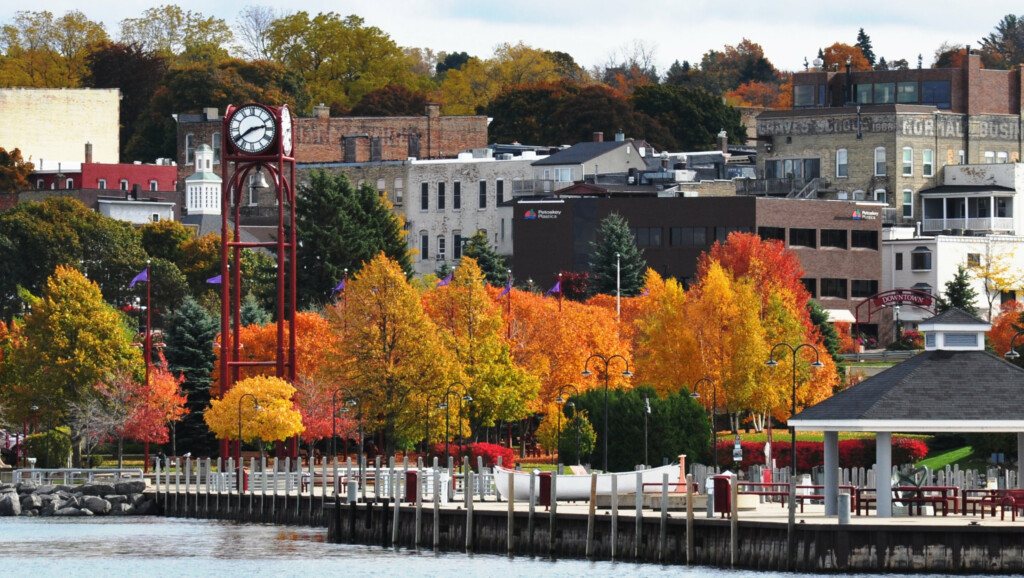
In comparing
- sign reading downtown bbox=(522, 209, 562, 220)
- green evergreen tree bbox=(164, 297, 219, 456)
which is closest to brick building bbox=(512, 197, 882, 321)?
sign reading downtown bbox=(522, 209, 562, 220)

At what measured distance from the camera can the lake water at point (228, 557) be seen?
213 ft

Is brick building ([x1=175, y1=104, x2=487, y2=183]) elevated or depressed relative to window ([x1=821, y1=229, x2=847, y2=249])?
elevated

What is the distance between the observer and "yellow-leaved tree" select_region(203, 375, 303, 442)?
330 feet

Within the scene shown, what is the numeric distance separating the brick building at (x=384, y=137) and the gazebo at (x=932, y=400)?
124702mm

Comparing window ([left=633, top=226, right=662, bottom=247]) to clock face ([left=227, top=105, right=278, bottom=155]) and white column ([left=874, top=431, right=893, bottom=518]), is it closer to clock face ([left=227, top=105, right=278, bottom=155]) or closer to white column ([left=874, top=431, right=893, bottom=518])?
clock face ([left=227, top=105, right=278, bottom=155])

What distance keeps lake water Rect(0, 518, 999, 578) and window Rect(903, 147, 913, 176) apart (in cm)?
8368

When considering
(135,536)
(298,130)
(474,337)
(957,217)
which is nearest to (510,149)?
(298,130)

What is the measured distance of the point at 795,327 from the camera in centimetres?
11594

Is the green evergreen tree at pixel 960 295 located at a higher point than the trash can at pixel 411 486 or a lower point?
higher

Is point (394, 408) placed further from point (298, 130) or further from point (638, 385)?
point (298, 130)

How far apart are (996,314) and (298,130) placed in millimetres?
64167

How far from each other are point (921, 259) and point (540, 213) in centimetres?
2519

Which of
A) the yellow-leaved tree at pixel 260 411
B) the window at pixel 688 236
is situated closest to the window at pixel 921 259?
the window at pixel 688 236

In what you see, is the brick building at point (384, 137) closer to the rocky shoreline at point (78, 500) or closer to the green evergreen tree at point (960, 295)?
the green evergreen tree at point (960, 295)
